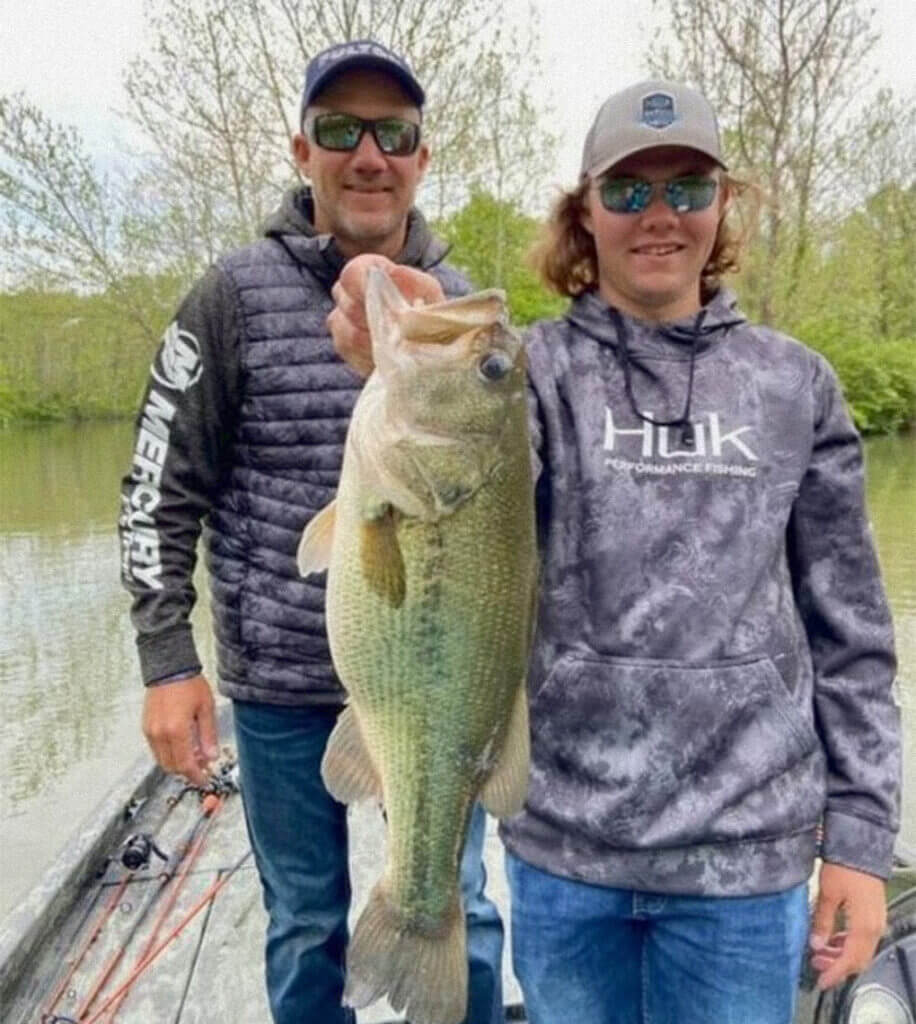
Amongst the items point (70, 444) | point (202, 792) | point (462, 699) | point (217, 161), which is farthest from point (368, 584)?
point (70, 444)

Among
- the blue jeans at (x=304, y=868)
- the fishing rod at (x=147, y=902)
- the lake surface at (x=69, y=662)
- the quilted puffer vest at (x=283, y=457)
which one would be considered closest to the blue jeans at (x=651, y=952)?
the blue jeans at (x=304, y=868)

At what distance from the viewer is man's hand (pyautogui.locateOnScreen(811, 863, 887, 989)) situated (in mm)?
1925

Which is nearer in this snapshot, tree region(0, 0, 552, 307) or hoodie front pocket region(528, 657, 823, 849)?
hoodie front pocket region(528, 657, 823, 849)

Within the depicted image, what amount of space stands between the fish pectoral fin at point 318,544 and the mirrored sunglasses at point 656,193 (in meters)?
0.75

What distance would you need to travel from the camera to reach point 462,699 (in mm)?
1788

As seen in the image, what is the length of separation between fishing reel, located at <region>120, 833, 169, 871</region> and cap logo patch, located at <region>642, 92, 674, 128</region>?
11.2ft

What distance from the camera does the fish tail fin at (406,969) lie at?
1.82m

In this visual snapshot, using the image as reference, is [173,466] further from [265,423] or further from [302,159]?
[302,159]

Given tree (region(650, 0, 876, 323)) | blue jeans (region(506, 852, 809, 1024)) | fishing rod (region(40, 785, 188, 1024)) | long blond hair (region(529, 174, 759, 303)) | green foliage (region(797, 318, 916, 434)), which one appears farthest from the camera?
green foliage (region(797, 318, 916, 434))

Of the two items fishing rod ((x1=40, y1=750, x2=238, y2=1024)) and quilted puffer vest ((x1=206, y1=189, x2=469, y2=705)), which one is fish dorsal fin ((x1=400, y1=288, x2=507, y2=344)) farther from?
fishing rod ((x1=40, y1=750, x2=238, y2=1024))

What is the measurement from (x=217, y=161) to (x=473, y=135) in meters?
3.61

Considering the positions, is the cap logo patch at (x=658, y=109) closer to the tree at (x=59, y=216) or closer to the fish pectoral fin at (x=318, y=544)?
the fish pectoral fin at (x=318, y=544)

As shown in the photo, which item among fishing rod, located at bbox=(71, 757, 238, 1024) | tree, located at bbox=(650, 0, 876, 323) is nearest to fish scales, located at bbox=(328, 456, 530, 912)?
fishing rod, located at bbox=(71, 757, 238, 1024)

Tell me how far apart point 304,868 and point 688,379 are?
1.46 m
